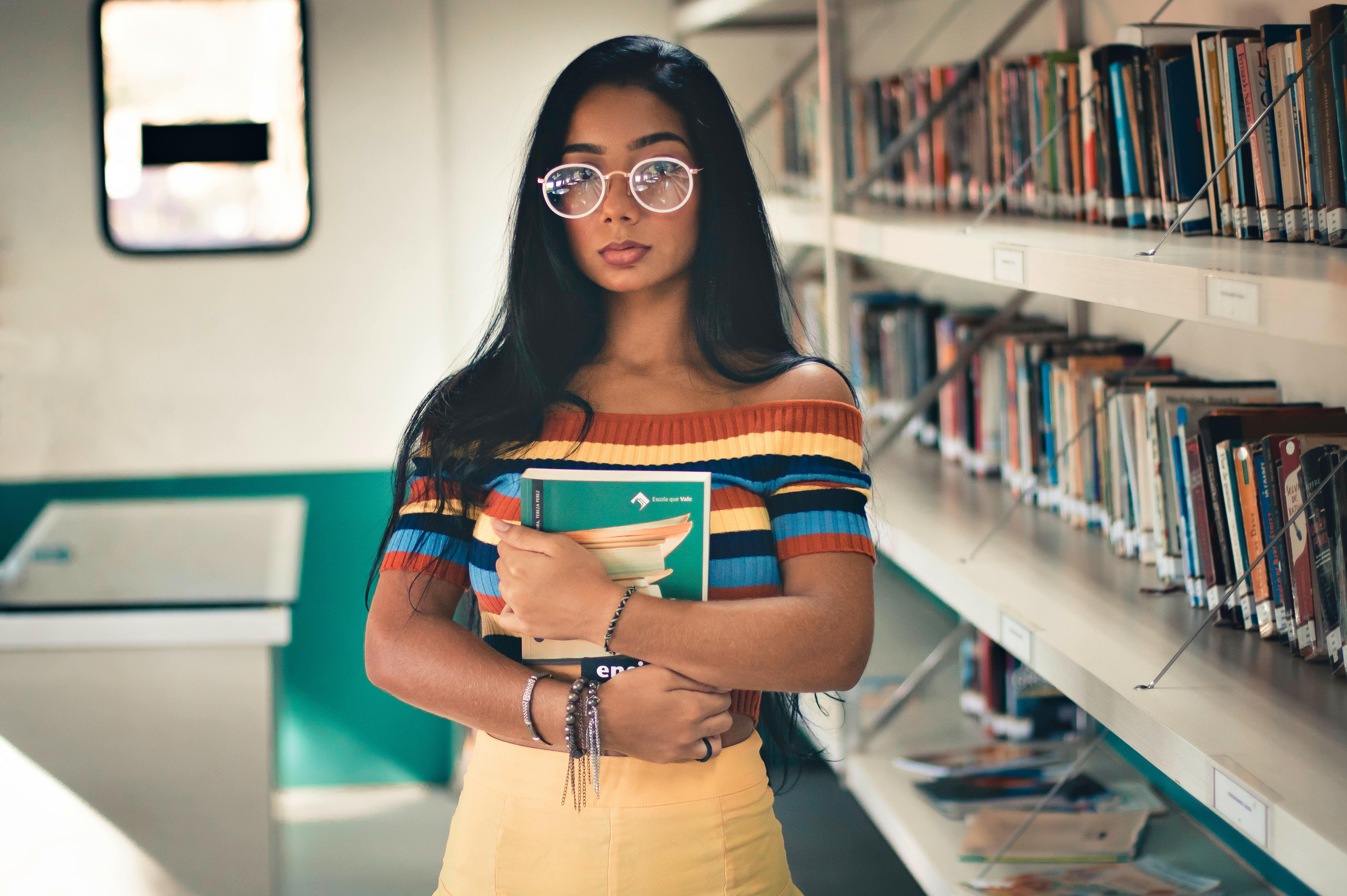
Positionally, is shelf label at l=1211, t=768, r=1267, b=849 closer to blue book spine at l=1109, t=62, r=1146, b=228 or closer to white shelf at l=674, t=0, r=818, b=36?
blue book spine at l=1109, t=62, r=1146, b=228

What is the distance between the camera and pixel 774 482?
1.28 m

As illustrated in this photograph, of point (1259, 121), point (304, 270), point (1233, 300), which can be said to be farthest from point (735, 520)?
point (304, 270)

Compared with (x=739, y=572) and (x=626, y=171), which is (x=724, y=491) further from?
(x=626, y=171)

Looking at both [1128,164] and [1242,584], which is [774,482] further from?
[1128,164]

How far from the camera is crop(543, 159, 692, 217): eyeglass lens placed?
1.30m

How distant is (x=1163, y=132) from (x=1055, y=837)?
1297 mm

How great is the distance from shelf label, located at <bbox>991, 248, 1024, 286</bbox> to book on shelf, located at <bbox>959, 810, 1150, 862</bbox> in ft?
3.33

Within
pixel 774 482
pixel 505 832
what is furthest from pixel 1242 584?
pixel 505 832

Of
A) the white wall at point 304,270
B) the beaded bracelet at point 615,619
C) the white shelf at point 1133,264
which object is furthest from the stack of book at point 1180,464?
the white wall at point 304,270

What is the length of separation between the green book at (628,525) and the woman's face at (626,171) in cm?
24

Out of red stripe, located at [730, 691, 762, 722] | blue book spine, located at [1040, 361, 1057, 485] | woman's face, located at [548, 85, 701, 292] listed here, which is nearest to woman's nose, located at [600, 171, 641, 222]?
woman's face, located at [548, 85, 701, 292]

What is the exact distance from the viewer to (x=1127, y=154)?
6.35 feet

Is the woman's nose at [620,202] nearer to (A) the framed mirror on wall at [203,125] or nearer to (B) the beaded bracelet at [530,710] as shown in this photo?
(B) the beaded bracelet at [530,710]

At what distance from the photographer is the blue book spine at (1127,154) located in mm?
1915
